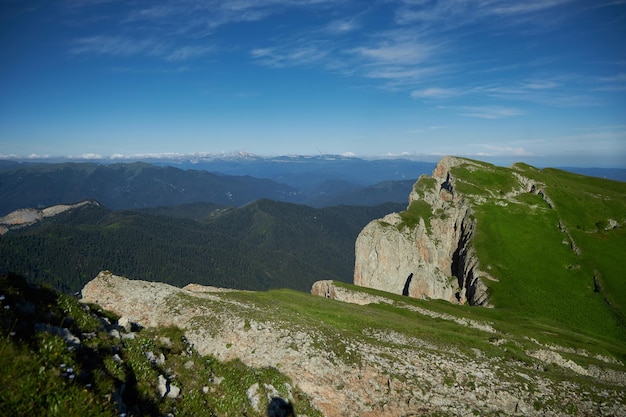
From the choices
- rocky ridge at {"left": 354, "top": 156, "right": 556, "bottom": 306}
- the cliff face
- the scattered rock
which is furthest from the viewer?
the cliff face

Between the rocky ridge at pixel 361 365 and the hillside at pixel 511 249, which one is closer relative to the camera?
the rocky ridge at pixel 361 365

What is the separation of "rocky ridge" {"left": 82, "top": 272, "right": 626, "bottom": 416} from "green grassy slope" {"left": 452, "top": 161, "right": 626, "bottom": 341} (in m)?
39.4

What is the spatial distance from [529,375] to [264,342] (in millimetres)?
22707

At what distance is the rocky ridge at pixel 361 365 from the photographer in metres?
23.6

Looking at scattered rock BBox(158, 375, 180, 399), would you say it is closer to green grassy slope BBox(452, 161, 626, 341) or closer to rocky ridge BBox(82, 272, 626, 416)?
rocky ridge BBox(82, 272, 626, 416)

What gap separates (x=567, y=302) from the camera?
68375 millimetres


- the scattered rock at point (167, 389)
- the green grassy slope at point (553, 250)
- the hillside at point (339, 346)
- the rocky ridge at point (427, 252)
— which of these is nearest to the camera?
Result: the hillside at point (339, 346)

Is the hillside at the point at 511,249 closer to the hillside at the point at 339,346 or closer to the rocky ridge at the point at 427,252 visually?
the rocky ridge at the point at 427,252

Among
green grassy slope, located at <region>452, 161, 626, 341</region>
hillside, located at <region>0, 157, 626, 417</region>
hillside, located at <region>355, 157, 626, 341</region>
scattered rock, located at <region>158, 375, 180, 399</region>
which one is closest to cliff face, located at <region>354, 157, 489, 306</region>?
hillside, located at <region>355, 157, 626, 341</region>

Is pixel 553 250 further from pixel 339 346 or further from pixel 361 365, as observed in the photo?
pixel 361 365

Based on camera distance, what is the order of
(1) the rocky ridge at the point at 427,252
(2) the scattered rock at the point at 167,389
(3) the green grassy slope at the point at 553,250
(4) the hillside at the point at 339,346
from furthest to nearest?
1. (1) the rocky ridge at the point at 427,252
2. (3) the green grassy slope at the point at 553,250
3. (2) the scattered rock at the point at 167,389
4. (4) the hillside at the point at 339,346

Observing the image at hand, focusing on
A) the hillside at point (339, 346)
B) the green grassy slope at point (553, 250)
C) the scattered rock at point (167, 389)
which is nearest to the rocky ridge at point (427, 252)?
the hillside at point (339, 346)

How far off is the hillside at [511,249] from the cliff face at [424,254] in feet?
0.92

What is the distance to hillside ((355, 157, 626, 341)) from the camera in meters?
68.3
